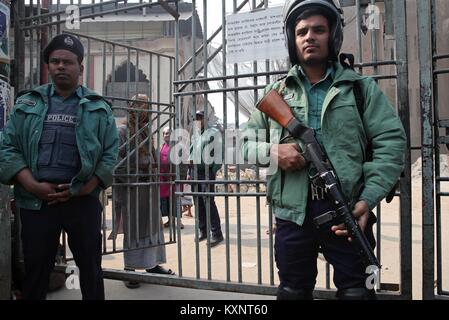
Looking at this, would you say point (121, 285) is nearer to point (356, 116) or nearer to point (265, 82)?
point (265, 82)

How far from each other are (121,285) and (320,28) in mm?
2801

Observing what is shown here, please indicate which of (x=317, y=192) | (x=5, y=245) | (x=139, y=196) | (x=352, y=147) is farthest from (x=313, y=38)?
(x=139, y=196)

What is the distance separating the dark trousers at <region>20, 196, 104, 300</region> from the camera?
224 cm

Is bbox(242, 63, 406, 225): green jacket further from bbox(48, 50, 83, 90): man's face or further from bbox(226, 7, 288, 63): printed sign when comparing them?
bbox(48, 50, 83, 90): man's face

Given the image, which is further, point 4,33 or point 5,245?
point 5,245

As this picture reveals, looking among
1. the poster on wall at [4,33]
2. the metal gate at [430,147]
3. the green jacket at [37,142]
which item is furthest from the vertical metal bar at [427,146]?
the poster on wall at [4,33]

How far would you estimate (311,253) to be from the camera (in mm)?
1867

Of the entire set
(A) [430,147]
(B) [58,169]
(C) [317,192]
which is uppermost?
(A) [430,147]

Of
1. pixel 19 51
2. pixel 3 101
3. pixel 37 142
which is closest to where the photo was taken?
pixel 37 142

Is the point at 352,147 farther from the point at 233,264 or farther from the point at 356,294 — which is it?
the point at 233,264

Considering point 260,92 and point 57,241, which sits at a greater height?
point 260,92

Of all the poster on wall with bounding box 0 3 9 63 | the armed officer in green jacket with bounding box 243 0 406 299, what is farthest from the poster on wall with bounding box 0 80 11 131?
the armed officer in green jacket with bounding box 243 0 406 299

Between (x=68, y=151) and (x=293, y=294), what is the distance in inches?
54.6

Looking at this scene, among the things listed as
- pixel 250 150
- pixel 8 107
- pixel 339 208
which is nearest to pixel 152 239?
pixel 8 107
